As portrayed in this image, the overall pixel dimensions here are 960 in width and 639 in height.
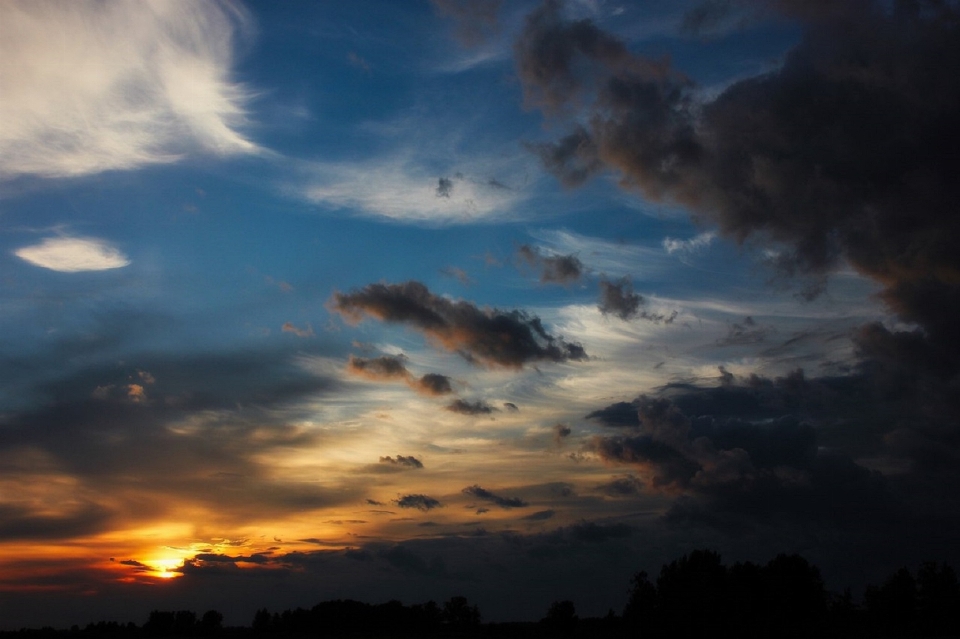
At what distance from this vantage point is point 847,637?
650 ft

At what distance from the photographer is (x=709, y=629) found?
19712cm

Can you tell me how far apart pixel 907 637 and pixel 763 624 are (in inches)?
1631

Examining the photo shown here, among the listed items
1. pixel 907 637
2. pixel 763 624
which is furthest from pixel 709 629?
pixel 907 637

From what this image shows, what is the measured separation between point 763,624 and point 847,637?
80.2 feet

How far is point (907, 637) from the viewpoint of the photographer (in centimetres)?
19838

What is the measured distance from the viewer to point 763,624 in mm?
196875

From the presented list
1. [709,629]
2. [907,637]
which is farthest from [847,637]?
[709,629]

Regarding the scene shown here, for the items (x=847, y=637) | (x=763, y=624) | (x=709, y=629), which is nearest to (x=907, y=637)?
(x=847, y=637)

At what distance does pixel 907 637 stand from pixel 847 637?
17.1 m

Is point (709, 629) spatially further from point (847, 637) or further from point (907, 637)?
point (907, 637)

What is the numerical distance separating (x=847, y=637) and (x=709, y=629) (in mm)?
39194

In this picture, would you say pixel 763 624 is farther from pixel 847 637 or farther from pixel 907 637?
pixel 907 637

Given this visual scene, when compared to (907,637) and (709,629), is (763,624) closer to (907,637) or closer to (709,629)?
(709,629)
